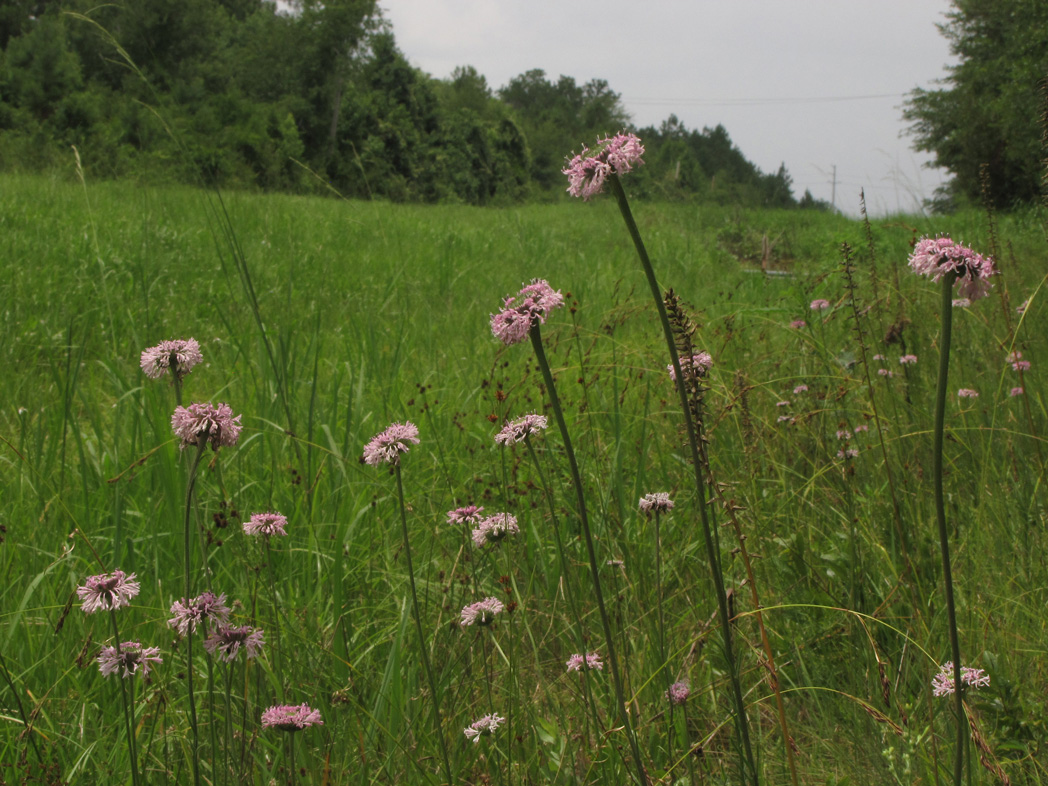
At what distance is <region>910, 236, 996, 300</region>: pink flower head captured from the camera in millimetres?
726

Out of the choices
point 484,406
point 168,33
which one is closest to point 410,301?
point 484,406

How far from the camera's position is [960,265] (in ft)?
2.41

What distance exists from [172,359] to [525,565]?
123cm

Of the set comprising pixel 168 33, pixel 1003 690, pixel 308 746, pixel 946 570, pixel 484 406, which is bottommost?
pixel 308 746

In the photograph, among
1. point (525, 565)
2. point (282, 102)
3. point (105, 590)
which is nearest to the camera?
point (105, 590)

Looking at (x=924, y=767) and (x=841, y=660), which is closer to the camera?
(x=924, y=767)

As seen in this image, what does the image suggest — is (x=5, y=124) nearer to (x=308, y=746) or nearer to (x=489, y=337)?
(x=489, y=337)

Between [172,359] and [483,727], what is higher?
[172,359]

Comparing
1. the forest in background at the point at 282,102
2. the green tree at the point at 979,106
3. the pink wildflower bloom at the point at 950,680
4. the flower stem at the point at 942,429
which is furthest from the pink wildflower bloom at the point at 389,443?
the green tree at the point at 979,106

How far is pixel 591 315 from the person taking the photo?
4.55m

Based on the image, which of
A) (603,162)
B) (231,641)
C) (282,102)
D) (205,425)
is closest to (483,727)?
(231,641)

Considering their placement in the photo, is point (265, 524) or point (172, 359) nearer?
point (172, 359)

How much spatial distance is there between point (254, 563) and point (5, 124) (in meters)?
24.4

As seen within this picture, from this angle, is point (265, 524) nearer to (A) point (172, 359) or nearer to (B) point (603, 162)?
(A) point (172, 359)
